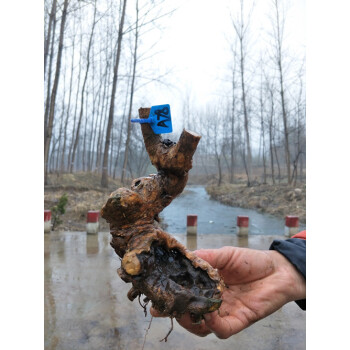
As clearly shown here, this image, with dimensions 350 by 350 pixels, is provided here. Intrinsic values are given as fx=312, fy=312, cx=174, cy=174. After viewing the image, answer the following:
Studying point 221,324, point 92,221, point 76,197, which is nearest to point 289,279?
point 221,324

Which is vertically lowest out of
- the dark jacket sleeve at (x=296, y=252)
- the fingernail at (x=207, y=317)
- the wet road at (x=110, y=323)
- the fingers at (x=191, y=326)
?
the wet road at (x=110, y=323)

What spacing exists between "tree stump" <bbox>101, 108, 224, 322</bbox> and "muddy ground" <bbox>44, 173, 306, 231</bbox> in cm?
647

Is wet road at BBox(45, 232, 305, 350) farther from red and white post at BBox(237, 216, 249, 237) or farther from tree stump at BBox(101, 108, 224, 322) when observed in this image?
red and white post at BBox(237, 216, 249, 237)

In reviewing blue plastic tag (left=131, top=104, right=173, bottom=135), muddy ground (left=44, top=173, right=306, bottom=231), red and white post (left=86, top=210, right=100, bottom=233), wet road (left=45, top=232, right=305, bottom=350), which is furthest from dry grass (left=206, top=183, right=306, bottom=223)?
blue plastic tag (left=131, top=104, right=173, bottom=135)

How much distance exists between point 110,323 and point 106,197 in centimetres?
702

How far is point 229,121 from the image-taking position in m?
13.8

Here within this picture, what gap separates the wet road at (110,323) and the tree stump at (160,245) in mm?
1611

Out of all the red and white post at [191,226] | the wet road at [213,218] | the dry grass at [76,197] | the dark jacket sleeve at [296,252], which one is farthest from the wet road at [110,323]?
the wet road at [213,218]

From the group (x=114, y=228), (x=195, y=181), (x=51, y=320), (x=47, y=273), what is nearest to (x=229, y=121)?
A: (x=195, y=181)

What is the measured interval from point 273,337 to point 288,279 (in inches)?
63.9

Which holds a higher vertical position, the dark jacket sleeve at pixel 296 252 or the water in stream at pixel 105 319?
the dark jacket sleeve at pixel 296 252

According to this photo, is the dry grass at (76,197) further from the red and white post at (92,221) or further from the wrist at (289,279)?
the wrist at (289,279)

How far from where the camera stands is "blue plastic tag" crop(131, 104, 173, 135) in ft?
4.70

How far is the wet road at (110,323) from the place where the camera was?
2.79 meters
